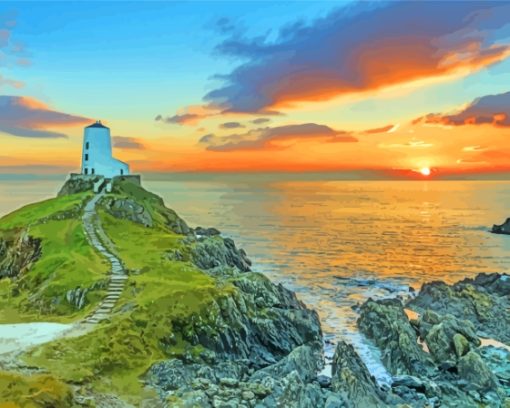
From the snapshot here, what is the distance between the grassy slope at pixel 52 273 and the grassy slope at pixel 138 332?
3.25 meters

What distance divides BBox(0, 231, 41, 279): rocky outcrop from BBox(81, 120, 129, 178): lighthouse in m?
24.8

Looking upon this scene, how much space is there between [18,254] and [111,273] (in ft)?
49.4

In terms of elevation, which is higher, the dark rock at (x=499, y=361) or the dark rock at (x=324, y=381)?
the dark rock at (x=324, y=381)

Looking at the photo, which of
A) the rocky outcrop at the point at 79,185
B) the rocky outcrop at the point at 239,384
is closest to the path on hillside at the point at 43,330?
the rocky outcrop at the point at 239,384

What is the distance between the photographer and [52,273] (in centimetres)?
3869

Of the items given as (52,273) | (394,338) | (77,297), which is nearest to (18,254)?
(52,273)

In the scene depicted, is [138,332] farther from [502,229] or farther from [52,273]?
[502,229]

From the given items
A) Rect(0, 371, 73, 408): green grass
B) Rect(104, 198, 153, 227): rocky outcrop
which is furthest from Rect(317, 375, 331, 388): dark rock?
Rect(104, 198, 153, 227): rocky outcrop

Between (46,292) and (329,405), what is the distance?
2279 centimetres

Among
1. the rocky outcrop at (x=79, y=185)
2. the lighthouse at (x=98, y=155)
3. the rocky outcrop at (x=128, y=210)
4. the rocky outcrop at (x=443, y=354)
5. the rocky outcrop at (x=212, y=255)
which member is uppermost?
the lighthouse at (x=98, y=155)

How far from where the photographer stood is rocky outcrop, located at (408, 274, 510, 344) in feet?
135

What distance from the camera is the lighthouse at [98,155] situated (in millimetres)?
73812

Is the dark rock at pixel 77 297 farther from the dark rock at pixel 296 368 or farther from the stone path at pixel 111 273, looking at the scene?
the dark rock at pixel 296 368

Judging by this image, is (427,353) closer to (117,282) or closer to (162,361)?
(162,361)
